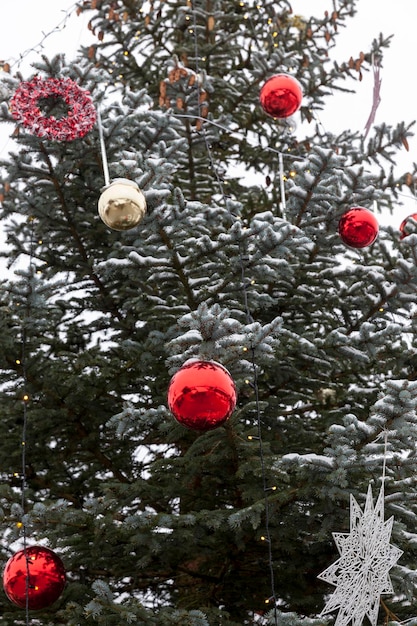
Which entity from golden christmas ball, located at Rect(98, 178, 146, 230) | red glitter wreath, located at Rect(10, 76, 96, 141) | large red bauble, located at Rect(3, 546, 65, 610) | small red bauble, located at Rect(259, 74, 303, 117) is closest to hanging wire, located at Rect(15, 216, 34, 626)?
large red bauble, located at Rect(3, 546, 65, 610)

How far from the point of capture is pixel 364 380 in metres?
6.75

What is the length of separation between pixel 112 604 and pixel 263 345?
1578mm

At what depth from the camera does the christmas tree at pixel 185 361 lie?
4.68 metres

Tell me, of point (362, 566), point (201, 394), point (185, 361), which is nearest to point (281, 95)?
point (185, 361)

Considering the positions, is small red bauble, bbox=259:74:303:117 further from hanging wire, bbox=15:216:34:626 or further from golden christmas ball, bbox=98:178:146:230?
golden christmas ball, bbox=98:178:146:230

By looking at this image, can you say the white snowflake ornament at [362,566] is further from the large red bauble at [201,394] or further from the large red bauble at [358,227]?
the large red bauble at [358,227]

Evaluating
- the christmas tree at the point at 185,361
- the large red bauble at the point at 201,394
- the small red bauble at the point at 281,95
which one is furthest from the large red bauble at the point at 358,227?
the large red bauble at the point at 201,394

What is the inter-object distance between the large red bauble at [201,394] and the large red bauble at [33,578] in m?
1.39

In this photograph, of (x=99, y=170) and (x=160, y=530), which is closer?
(x=160, y=530)

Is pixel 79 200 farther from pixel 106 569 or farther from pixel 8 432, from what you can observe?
pixel 106 569

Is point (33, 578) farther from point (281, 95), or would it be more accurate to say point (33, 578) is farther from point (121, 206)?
point (281, 95)

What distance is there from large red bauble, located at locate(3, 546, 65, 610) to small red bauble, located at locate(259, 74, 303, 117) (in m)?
3.48

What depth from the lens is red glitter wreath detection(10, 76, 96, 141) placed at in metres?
5.09

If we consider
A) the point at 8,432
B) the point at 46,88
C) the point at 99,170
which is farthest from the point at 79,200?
the point at 8,432
